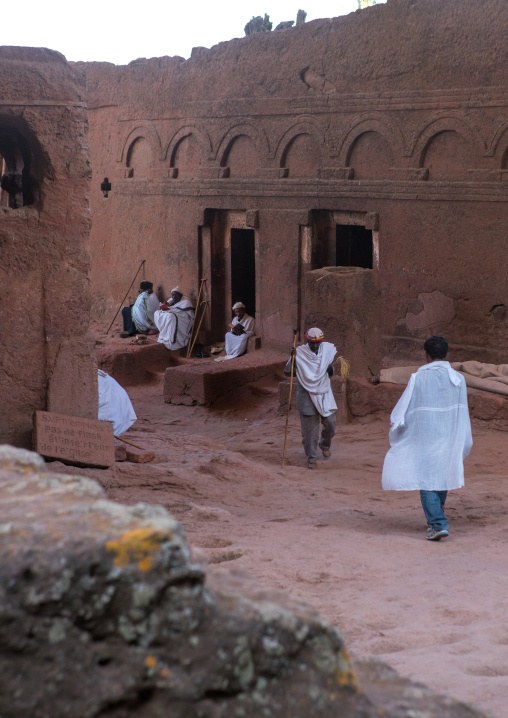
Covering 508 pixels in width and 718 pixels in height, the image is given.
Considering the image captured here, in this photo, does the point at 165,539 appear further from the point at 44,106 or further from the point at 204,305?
the point at 204,305

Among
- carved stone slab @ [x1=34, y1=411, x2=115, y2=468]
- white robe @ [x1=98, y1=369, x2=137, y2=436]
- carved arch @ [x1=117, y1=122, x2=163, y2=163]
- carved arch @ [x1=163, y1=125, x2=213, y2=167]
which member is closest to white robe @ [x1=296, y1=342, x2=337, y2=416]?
white robe @ [x1=98, y1=369, x2=137, y2=436]

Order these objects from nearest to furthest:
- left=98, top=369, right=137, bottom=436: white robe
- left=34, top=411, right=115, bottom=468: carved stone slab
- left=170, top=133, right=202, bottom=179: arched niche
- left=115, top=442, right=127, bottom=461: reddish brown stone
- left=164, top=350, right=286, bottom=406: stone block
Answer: left=34, top=411, right=115, bottom=468: carved stone slab, left=115, top=442, right=127, bottom=461: reddish brown stone, left=98, top=369, right=137, bottom=436: white robe, left=164, top=350, right=286, bottom=406: stone block, left=170, top=133, right=202, bottom=179: arched niche

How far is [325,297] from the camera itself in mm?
11203

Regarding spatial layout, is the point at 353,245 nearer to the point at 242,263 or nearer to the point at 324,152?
the point at 324,152

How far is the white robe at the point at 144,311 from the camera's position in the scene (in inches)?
669

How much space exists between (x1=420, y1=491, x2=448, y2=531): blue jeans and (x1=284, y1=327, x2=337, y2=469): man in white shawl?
10.7ft

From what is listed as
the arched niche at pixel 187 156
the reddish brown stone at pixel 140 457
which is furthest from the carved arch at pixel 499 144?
the reddish brown stone at pixel 140 457

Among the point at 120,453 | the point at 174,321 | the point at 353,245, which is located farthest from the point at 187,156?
the point at 120,453

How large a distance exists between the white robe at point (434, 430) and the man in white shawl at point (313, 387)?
10.3 ft

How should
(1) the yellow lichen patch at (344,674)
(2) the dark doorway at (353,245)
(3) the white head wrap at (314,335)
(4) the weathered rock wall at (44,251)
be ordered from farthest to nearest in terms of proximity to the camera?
1. (2) the dark doorway at (353,245)
2. (3) the white head wrap at (314,335)
3. (4) the weathered rock wall at (44,251)
4. (1) the yellow lichen patch at (344,674)

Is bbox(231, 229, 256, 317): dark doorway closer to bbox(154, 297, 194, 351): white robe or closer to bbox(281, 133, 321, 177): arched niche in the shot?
bbox(154, 297, 194, 351): white robe

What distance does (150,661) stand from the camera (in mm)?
1698

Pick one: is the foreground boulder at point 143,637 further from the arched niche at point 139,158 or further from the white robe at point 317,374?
the arched niche at point 139,158

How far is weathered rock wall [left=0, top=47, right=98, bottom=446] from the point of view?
21.0ft
